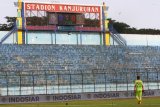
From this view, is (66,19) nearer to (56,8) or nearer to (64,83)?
(56,8)

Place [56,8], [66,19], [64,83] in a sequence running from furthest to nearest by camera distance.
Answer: [56,8]
[66,19]
[64,83]

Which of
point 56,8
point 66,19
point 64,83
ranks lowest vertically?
point 64,83

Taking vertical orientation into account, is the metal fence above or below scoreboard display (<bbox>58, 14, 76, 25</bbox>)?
below

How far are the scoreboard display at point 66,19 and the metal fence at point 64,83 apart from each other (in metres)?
22.0

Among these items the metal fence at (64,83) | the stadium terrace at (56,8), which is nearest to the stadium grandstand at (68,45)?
the stadium terrace at (56,8)

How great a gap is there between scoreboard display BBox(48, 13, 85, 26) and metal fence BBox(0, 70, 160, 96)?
2200 cm

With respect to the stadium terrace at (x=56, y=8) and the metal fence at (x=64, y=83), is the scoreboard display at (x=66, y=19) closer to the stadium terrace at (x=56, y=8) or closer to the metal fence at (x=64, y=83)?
the stadium terrace at (x=56, y=8)

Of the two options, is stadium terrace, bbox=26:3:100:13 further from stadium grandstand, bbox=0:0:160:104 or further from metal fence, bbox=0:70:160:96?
metal fence, bbox=0:70:160:96

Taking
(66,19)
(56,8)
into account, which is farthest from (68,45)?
(56,8)

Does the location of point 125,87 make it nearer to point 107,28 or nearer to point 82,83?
point 82,83

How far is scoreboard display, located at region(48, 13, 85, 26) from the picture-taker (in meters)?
77.7

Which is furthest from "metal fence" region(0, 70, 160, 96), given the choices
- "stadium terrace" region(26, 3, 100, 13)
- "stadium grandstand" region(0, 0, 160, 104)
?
"stadium terrace" region(26, 3, 100, 13)

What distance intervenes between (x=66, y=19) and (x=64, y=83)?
28.2 metres

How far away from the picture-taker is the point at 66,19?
3105 inches
